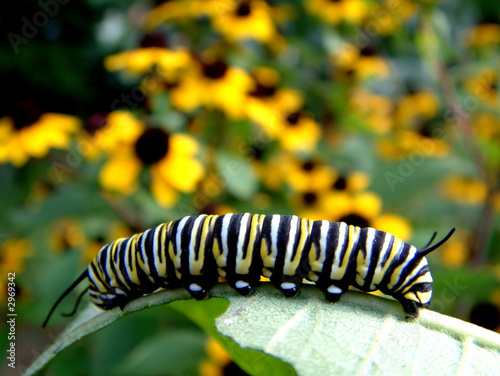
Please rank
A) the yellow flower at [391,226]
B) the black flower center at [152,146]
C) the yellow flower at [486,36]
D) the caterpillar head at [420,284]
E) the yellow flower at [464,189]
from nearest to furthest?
1. the caterpillar head at [420,284]
2. the yellow flower at [391,226]
3. the black flower center at [152,146]
4. the yellow flower at [464,189]
5. the yellow flower at [486,36]

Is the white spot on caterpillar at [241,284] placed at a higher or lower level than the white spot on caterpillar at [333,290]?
lower

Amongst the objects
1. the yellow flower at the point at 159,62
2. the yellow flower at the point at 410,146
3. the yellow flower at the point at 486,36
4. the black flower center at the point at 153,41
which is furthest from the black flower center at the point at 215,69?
the yellow flower at the point at 486,36

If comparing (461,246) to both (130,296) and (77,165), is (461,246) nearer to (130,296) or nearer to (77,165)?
(77,165)

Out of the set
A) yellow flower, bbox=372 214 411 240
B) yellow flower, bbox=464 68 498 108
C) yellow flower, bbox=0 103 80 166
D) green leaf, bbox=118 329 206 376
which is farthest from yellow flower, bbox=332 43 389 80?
green leaf, bbox=118 329 206 376

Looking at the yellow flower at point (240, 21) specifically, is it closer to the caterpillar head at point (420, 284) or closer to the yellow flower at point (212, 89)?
the yellow flower at point (212, 89)

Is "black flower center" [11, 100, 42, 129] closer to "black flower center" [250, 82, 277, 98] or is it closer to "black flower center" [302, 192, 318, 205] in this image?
"black flower center" [250, 82, 277, 98]

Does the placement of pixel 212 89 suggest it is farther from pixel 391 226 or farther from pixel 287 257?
pixel 287 257
